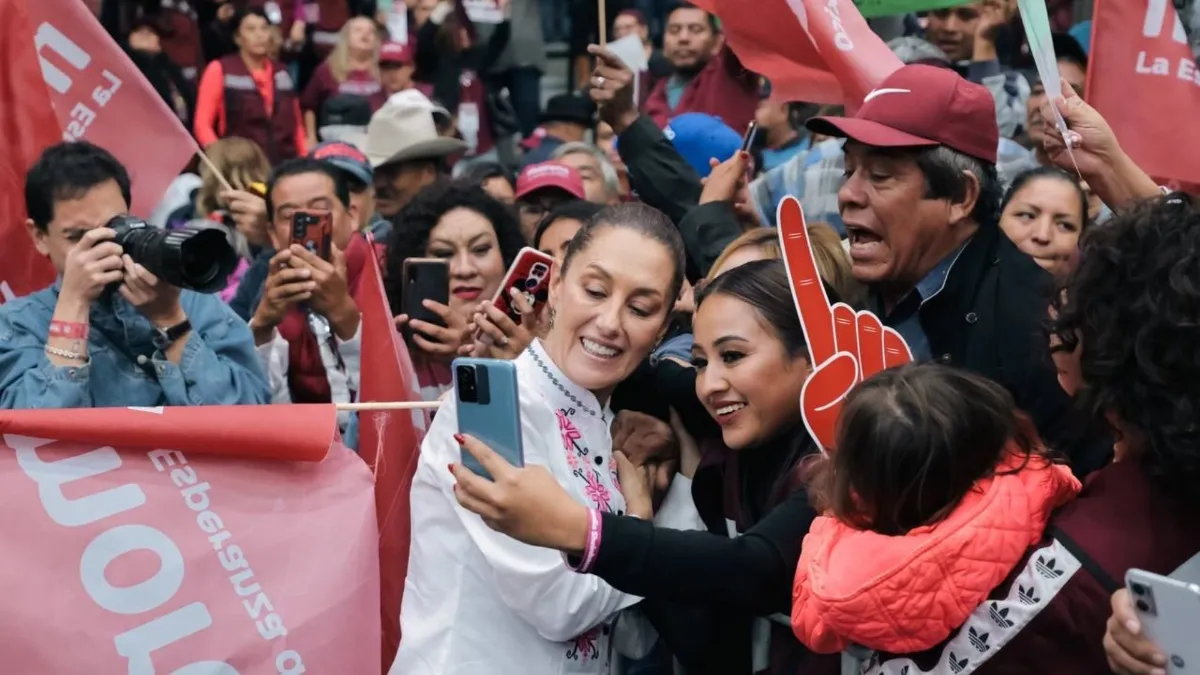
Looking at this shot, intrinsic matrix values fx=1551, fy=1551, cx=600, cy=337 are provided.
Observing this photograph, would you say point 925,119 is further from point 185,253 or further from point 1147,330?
point 185,253

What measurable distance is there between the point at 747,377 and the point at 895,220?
56cm

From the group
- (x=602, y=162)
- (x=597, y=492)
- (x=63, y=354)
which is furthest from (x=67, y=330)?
(x=602, y=162)

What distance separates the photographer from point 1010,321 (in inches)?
121

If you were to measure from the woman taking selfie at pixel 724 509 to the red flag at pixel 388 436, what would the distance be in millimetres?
743

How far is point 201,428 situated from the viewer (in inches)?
123

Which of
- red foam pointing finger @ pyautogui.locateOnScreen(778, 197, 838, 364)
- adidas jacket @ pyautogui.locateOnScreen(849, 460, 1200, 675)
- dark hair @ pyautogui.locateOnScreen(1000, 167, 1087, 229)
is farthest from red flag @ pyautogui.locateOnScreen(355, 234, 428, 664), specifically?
dark hair @ pyautogui.locateOnScreen(1000, 167, 1087, 229)

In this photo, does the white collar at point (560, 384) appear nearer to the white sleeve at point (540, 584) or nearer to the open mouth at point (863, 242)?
the white sleeve at point (540, 584)

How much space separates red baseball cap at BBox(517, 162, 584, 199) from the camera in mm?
5691

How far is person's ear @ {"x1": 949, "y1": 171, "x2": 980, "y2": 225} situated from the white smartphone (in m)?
1.35

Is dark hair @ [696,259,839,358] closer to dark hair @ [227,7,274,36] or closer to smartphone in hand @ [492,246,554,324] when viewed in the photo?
smartphone in hand @ [492,246,554,324]

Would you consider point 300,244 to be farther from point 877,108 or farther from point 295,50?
point 295,50

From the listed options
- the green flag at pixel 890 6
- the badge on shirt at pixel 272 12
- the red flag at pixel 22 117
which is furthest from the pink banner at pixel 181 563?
the badge on shirt at pixel 272 12

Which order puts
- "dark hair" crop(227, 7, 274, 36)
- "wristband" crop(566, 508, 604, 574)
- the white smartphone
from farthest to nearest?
1. "dark hair" crop(227, 7, 274, 36)
2. "wristband" crop(566, 508, 604, 574)
3. the white smartphone

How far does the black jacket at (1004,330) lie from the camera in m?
3.02
